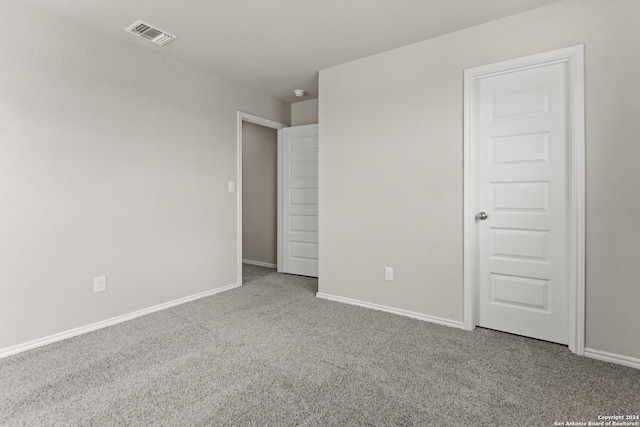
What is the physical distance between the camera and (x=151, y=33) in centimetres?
266

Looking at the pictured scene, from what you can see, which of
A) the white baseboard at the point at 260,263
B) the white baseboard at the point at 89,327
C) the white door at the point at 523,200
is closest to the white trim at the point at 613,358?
the white door at the point at 523,200

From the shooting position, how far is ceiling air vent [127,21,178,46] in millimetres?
A: 2539

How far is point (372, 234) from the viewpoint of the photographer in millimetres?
3143

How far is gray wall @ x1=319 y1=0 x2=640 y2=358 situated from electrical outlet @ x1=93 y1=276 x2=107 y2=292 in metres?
2.00

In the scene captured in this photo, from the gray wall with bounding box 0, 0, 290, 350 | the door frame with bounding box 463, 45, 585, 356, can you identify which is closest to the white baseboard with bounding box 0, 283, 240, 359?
the gray wall with bounding box 0, 0, 290, 350

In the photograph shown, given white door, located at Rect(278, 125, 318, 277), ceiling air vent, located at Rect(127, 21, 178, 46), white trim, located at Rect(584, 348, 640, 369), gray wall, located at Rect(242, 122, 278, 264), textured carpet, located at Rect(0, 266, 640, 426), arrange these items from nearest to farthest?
1. textured carpet, located at Rect(0, 266, 640, 426)
2. white trim, located at Rect(584, 348, 640, 369)
3. ceiling air vent, located at Rect(127, 21, 178, 46)
4. white door, located at Rect(278, 125, 318, 277)
5. gray wall, located at Rect(242, 122, 278, 264)

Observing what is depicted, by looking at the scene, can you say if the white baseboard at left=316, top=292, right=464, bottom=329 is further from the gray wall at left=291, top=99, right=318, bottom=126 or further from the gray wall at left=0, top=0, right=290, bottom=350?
the gray wall at left=291, top=99, right=318, bottom=126

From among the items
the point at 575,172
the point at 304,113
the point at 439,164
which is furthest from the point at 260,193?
the point at 575,172

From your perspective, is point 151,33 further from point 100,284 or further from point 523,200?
point 523,200

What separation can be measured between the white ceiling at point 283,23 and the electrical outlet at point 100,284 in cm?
203

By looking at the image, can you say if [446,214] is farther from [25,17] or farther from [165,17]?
[25,17]

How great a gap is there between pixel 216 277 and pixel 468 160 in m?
2.85

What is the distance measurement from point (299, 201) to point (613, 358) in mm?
3415

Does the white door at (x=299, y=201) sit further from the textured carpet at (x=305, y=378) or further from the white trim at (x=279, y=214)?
the textured carpet at (x=305, y=378)
